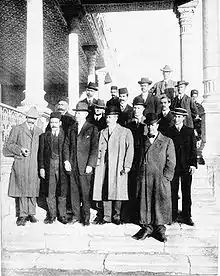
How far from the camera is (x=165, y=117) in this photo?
12.9 ft

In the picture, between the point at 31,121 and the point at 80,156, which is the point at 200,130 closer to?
the point at 80,156

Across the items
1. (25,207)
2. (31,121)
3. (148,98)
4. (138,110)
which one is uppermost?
(148,98)

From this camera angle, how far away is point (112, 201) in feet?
13.0

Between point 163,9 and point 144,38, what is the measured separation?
0.37 meters

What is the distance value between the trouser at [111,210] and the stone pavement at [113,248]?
3.8 inches

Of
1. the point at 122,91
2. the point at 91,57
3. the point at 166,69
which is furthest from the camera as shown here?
the point at 91,57

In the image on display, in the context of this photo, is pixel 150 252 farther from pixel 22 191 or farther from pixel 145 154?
pixel 22 191

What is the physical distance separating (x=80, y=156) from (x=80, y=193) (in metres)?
0.40

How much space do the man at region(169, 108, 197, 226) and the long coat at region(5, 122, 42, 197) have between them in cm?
144

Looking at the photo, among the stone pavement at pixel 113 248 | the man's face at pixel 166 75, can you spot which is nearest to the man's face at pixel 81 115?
the man's face at pixel 166 75

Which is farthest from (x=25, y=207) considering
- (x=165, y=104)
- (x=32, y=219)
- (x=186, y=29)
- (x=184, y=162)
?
(x=186, y=29)

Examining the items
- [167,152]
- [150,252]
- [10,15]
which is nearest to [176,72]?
[167,152]

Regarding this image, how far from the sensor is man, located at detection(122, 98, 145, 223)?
389cm

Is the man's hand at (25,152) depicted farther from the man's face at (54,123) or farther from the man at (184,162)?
the man at (184,162)
